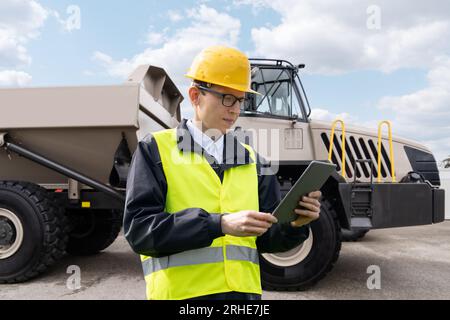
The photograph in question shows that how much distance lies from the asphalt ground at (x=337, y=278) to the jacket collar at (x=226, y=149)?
294 cm

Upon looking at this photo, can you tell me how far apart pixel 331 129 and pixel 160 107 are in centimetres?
216

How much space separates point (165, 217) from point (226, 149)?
1.20 ft

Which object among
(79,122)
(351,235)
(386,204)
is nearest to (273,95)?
(386,204)

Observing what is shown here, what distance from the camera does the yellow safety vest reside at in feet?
4.69

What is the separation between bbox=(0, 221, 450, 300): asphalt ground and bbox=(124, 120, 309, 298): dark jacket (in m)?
2.92

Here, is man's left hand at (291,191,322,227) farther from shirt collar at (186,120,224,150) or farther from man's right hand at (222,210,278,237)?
shirt collar at (186,120,224,150)

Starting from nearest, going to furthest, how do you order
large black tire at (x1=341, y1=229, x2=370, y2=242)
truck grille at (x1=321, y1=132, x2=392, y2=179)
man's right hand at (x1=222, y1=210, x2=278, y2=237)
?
man's right hand at (x1=222, y1=210, x2=278, y2=237), truck grille at (x1=321, y1=132, x2=392, y2=179), large black tire at (x1=341, y1=229, x2=370, y2=242)

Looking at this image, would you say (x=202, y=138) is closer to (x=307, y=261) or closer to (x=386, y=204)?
(x=307, y=261)

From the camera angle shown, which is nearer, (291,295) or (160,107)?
(291,295)

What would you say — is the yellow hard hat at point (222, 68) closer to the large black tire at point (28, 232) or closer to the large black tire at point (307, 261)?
the large black tire at point (307, 261)

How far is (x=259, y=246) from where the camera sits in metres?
1.67

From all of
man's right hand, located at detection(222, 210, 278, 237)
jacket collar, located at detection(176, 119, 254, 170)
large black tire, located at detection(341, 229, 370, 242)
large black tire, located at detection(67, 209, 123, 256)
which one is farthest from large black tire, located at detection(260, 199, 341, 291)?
large black tire, located at detection(341, 229, 370, 242)
